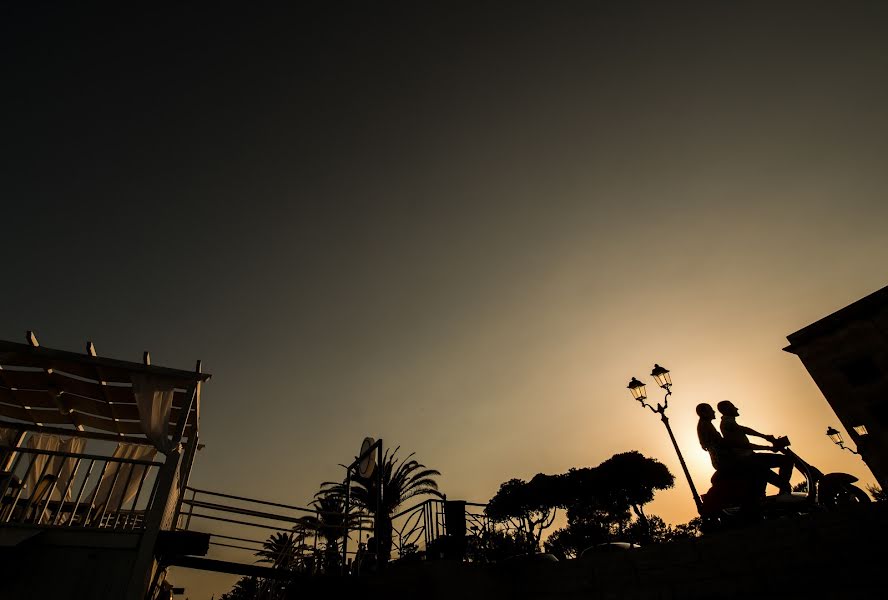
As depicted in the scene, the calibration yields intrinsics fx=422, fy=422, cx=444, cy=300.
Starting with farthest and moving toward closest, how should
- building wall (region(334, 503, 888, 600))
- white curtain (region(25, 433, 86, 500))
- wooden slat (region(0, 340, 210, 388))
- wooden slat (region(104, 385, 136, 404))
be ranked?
wooden slat (region(104, 385, 136, 404)) < white curtain (region(25, 433, 86, 500)) < wooden slat (region(0, 340, 210, 388)) < building wall (region(334, 503, 888, 600))

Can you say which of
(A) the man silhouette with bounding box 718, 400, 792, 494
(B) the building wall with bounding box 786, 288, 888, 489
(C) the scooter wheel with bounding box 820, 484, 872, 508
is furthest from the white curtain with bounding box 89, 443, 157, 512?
(B) the building wall with bounding box 786, 288, 888, 489

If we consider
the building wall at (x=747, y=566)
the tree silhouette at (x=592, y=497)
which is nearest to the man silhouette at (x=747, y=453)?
the building wall at (x=747, y=566)

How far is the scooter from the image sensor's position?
4387mm

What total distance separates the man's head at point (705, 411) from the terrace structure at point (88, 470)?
27.3 feet

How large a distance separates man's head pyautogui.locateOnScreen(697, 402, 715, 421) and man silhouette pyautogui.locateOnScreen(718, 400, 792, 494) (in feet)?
0.57

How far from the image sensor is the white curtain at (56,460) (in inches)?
318

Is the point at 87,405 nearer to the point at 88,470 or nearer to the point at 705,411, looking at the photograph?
the point at 88,470

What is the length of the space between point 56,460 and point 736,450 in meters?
11.5

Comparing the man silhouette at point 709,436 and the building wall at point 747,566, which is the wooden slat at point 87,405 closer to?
the building wall at point 747,566

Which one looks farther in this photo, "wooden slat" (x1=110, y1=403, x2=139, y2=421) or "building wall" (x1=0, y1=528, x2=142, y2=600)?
"wooden slat" (x1=110, y1=403, x2=139, y2=421)

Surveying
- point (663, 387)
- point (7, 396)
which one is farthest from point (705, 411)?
point (7, 396)

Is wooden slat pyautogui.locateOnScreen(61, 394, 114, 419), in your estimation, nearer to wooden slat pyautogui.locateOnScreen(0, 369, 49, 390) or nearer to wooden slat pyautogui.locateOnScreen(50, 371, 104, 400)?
wooden slat pyautogui.locateOnScreen(50, 371, 104, 400)

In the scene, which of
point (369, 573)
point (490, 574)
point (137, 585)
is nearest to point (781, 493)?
point (490, 574)

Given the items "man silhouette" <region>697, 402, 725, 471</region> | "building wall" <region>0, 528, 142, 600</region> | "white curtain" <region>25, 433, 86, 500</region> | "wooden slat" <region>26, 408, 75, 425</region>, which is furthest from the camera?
"wooden slat" <region>26, 408, 75, 425</region>
